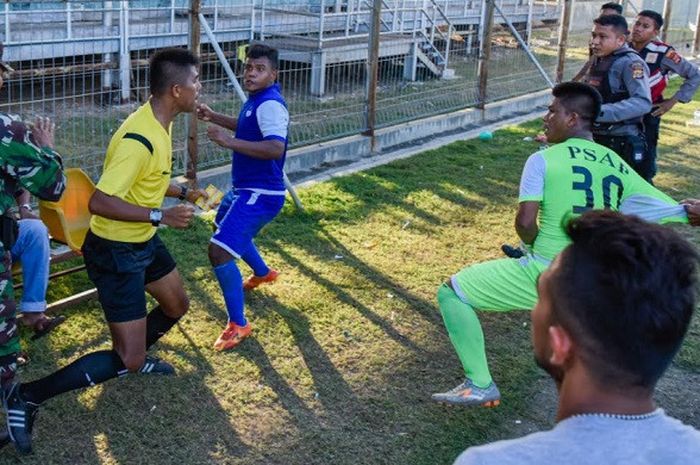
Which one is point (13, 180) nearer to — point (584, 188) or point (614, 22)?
point (584, 188)

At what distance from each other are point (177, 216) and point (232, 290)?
1175 mm

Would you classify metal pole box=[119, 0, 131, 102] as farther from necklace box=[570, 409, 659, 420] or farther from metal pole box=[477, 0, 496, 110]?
necklace box=[570, 409, 659, 420]

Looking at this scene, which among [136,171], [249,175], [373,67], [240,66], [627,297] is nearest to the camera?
[627,297]

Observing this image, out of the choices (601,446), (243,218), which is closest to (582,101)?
(243,218)

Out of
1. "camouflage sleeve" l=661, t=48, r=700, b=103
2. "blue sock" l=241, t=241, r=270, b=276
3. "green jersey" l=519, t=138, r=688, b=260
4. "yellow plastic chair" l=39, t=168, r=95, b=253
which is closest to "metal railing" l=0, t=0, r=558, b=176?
"yellow plastic chair" l=39, t=168, r=95, b=253

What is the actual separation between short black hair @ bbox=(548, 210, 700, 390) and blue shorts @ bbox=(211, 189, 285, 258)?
151 inches

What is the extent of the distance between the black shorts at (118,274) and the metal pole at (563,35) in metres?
11.9

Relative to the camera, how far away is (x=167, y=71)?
14.6ft

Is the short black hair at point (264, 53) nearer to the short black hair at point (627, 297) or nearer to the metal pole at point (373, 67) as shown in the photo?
the short black hair at point (627, 297)

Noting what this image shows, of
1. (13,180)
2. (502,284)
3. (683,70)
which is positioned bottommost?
(502,284)

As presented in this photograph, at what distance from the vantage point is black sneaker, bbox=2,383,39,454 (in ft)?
13.4

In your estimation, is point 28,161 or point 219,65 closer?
point 28,161

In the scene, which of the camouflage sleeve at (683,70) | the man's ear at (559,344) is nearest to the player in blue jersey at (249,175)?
the man's ear at (559,344)

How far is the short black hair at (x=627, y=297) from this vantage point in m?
1.75
